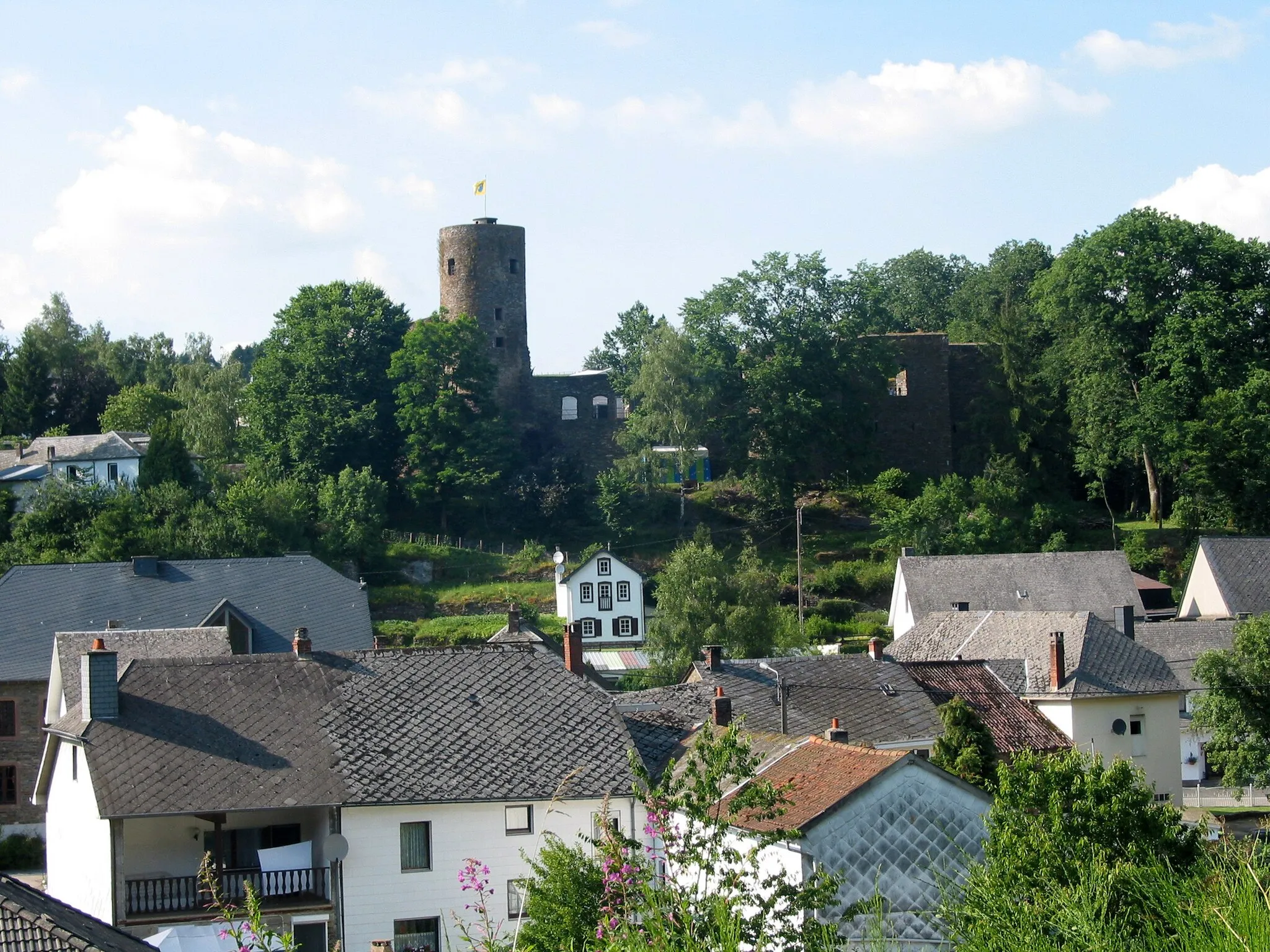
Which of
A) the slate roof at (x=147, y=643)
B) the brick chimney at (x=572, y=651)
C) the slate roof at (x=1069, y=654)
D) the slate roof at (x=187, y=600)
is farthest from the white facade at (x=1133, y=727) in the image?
the slate roof at (x=147, y=643)

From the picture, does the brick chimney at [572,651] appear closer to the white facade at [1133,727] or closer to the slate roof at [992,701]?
the slate roof at [992,701]

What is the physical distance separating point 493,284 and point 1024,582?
29491 mm

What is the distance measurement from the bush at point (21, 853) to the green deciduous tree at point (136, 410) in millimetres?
38824

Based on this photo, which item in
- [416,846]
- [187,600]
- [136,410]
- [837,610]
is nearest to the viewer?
[416,846]

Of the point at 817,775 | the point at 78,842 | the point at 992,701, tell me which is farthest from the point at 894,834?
the point at 992,701

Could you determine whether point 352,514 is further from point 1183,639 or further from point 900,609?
point 1183,639

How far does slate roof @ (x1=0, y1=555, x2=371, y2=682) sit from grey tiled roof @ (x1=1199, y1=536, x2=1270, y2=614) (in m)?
27.3

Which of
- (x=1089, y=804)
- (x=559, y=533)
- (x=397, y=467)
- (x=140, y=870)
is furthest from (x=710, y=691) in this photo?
(x=397, y=467)

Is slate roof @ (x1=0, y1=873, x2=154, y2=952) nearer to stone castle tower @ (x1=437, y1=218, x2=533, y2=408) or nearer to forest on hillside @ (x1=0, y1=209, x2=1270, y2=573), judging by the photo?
forest on hillside @ (x1=0, y1=209, x2=1270, y2=573)

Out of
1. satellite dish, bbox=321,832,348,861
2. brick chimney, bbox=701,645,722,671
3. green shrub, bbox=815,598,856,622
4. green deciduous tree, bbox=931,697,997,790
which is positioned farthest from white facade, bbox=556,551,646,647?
satellite dish, bbox=321,832,348,861

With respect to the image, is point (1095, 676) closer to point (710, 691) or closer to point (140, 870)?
point (710, 691)

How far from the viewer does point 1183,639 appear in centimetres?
4506

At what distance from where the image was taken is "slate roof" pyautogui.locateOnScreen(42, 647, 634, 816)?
21750 millimetres

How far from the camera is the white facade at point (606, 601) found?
182 ft
